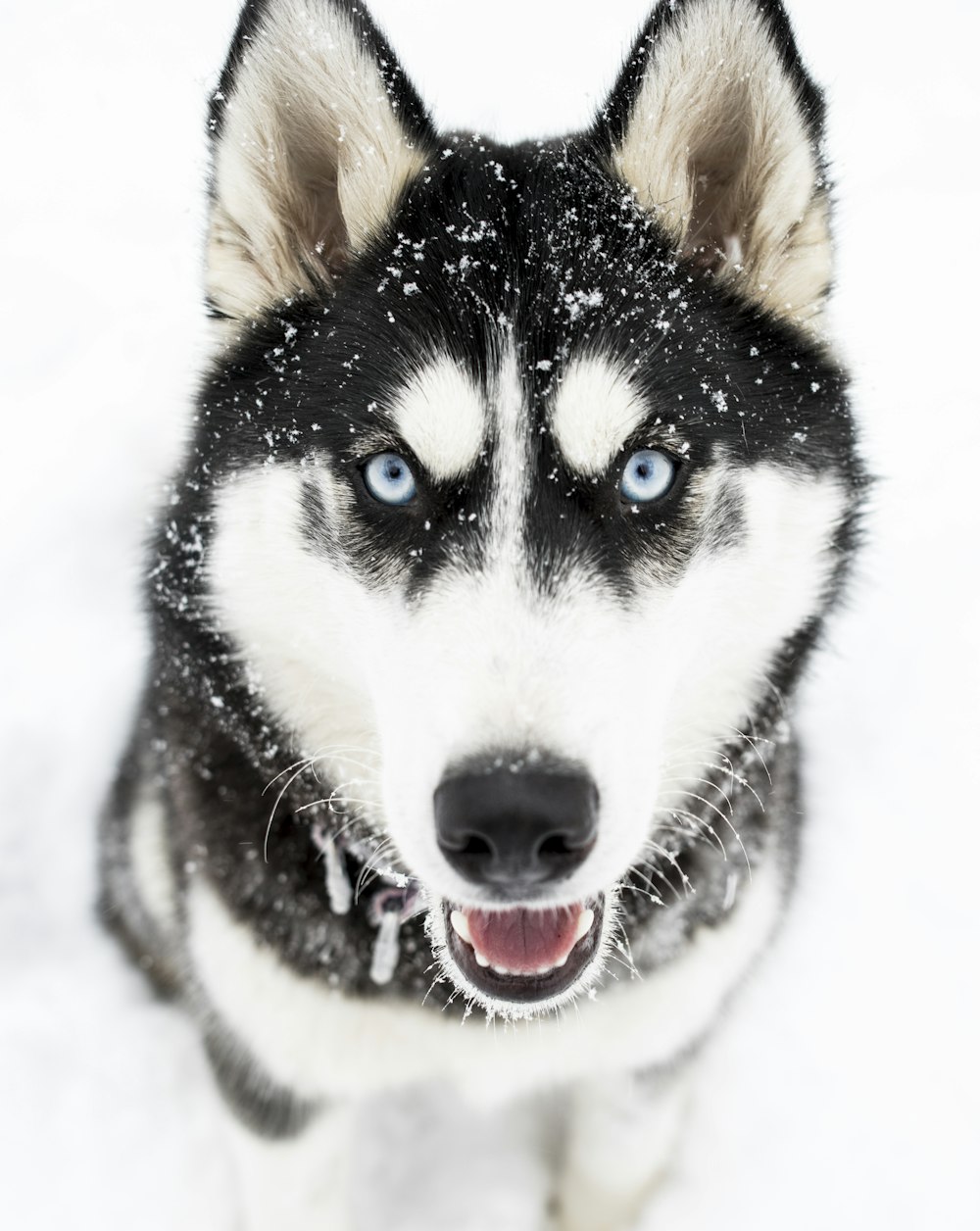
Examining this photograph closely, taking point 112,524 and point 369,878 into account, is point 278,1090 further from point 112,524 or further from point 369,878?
point 112,524

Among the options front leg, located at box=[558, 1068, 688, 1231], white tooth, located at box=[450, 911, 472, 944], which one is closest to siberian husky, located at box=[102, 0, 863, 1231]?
white tooth, located at box=[450, 911, 472, 944]

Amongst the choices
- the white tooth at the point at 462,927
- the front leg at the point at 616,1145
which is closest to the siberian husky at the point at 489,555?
the white tooth at the point at 462,927

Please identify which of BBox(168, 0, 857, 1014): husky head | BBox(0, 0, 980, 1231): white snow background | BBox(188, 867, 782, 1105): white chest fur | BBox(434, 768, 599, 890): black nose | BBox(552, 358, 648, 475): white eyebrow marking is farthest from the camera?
BBox(0, 0, 980, 1231): white snow background

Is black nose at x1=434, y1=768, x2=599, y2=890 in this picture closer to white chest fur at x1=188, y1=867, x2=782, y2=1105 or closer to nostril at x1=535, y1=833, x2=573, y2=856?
nostril at x1=535, y1=833, x2=573, y2=856

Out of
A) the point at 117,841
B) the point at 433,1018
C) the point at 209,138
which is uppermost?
the point at 209,138

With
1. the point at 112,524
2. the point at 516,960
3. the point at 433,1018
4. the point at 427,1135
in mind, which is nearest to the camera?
the point at 516,960

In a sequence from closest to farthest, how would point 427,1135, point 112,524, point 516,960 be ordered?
1. point 516,960
2. point 427,1135
3. point 112,524

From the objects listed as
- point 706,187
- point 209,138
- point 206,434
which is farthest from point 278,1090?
point 706,187

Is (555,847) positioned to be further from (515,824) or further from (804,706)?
(804,706)
